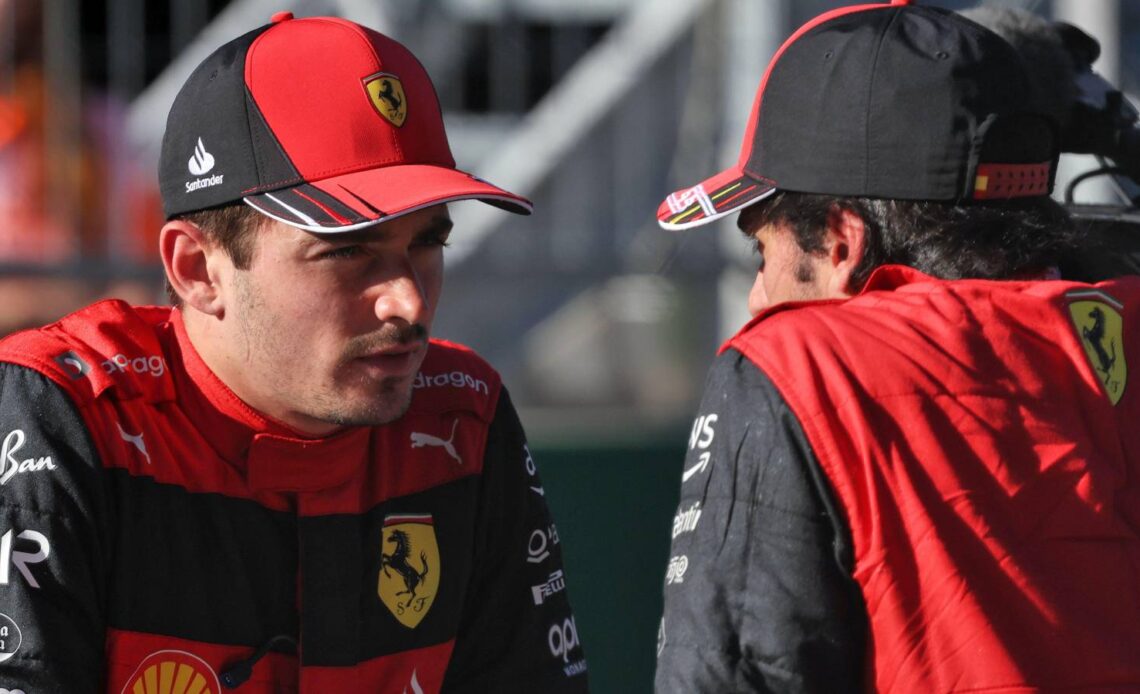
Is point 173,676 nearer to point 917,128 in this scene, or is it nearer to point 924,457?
point 924,457

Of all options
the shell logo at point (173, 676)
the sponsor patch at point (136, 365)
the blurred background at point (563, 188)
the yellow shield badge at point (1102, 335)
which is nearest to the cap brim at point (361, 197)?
the sponsor patch at point (136, 365)

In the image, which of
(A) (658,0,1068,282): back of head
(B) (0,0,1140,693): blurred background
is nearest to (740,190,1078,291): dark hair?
(A) (658,0,1068,282): back of head

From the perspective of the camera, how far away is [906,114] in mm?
1935

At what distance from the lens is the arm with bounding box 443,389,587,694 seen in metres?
2.32

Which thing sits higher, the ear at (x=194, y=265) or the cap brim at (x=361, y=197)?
the cap brim at (x=361, y=197)

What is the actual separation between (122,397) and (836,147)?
981 mm

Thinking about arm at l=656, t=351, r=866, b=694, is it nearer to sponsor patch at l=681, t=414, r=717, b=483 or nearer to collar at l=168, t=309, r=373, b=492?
sponsor patch at l=681, t=414, r=717, b=483

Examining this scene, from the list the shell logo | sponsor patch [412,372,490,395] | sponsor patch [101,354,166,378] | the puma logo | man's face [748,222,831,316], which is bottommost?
the shell logo

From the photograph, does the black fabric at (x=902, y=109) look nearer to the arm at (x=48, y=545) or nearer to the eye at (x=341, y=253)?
the eye at (x=341, y=253)

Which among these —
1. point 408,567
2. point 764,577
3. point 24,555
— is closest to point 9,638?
point 24,555

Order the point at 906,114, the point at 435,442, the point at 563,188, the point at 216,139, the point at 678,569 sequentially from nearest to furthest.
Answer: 1. the point at 678,569
2. the point at 906,114
3. the point at 216,139
4. the point at 435,442
5. the point at 563,188

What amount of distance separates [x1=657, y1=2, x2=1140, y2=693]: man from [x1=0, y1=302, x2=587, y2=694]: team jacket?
1.71 feet

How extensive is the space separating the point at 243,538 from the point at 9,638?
1.09 ft

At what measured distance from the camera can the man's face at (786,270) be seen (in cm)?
207
